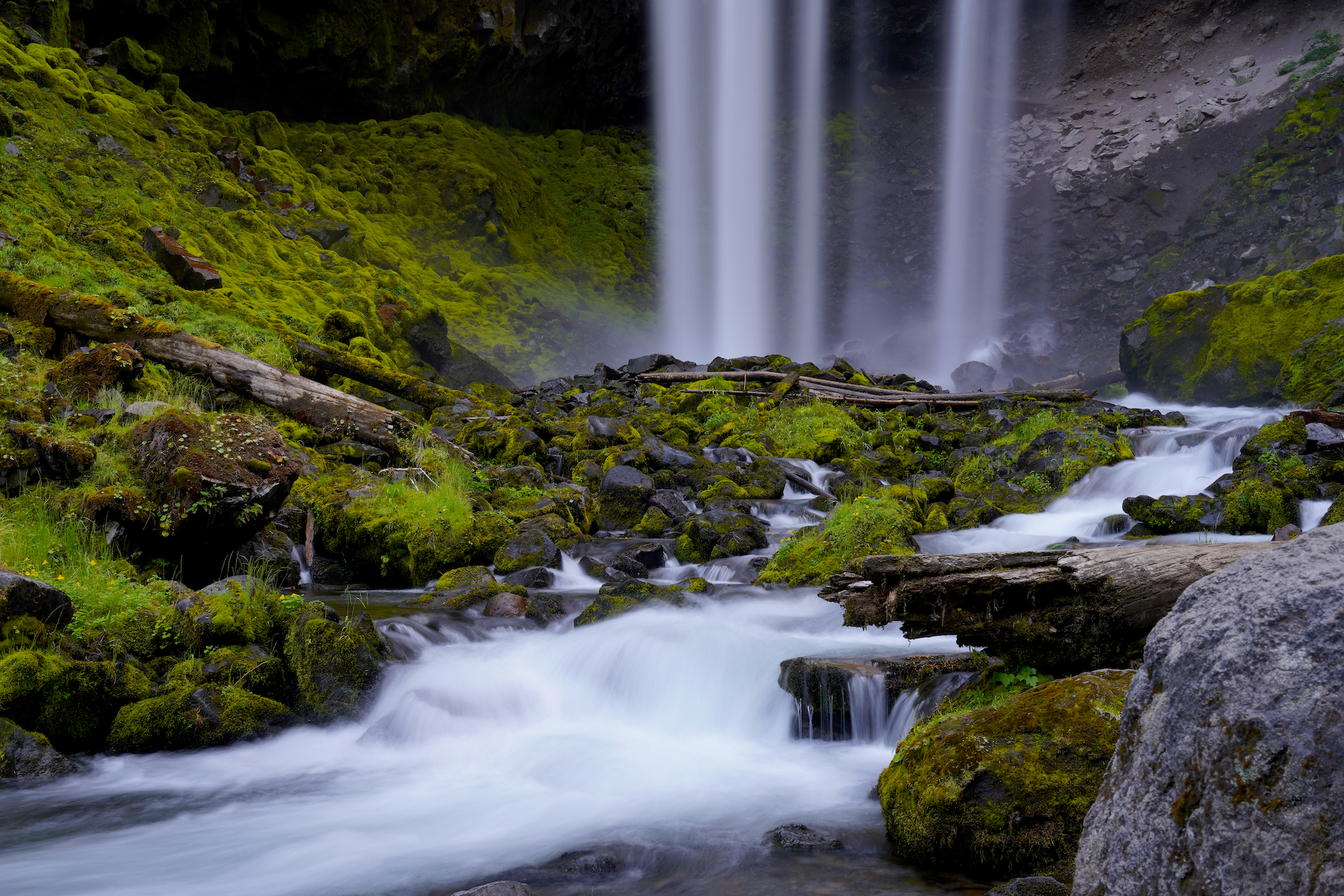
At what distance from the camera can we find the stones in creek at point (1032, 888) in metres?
2.34

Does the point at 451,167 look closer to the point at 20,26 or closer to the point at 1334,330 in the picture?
the point at 20,26

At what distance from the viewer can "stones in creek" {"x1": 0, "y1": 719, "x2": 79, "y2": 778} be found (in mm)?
3652

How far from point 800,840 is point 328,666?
2.95m

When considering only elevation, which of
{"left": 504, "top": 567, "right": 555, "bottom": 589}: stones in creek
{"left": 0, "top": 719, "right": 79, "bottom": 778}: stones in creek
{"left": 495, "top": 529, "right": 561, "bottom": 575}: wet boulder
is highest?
{"left": 495, "top": 529, "right": 561, "bottom": 575}: wet boulder

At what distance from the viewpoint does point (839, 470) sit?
10.5 metres

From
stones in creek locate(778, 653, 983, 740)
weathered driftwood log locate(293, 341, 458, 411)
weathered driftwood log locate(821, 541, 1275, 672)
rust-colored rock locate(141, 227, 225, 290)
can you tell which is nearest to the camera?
weathered driftwood log locate(821, 541, 1275, 672)

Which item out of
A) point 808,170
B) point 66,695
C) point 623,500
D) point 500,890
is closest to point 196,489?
point 66,695

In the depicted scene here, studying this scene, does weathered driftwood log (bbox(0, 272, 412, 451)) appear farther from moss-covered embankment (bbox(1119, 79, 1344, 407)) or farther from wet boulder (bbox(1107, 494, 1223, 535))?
moss-covered embankment (bbox(1119, 79, 1344, 407))

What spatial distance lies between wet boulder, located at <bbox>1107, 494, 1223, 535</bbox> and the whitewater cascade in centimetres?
2211

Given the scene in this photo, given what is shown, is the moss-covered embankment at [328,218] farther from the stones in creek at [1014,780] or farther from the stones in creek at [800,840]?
the stones in creek at [1014,780]

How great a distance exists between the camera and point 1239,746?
1379 millimetres

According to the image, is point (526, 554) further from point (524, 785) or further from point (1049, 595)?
point (1049, 595)

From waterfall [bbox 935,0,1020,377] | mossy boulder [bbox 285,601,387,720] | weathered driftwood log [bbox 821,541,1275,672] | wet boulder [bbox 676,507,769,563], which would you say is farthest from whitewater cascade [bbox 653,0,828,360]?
weathered driftwood log [bbox 821,541,1275,672]

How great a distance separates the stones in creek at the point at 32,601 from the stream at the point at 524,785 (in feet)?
2.74
